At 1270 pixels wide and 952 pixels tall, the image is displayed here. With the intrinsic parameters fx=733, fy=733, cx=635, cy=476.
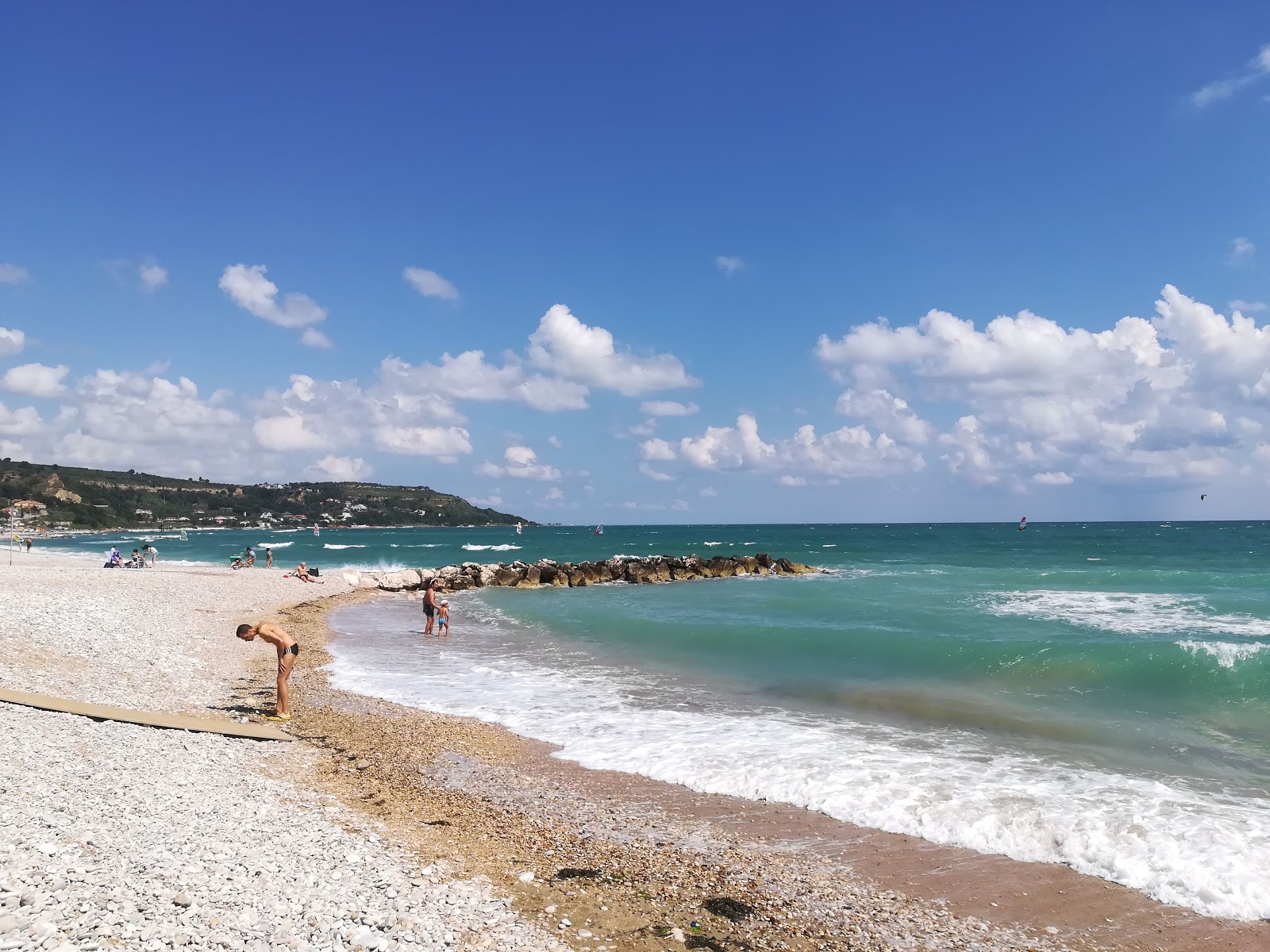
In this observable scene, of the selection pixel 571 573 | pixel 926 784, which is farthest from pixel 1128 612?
pixel 571 573

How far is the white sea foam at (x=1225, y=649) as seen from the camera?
1716cm

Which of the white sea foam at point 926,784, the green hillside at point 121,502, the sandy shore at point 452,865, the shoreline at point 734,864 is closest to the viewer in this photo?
the sandy shore at point 452,865

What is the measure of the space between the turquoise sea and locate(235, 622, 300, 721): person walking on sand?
2559 millimetres

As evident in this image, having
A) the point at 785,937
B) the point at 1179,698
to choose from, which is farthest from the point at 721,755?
the point at 1179,698

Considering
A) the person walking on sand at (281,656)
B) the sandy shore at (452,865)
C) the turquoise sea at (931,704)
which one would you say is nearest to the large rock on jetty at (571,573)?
the turquoise sea at (931,704)

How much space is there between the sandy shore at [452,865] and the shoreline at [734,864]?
3 cm

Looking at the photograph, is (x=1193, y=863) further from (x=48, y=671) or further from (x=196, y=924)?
(x=48, y=671)

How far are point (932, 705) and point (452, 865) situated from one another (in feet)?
34.0

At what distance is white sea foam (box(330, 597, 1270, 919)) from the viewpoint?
7117 millimetres

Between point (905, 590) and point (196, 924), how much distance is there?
35945 mm

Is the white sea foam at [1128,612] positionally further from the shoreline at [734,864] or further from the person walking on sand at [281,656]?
the person walking on sand at [281,656]

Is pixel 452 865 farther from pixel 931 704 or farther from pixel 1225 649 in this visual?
pixel 1225 649

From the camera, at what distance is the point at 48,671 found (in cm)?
1254

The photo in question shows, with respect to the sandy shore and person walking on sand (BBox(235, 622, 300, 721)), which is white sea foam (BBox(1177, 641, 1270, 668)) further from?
person walking on sand (BBox(235, 622, 300, 721))
